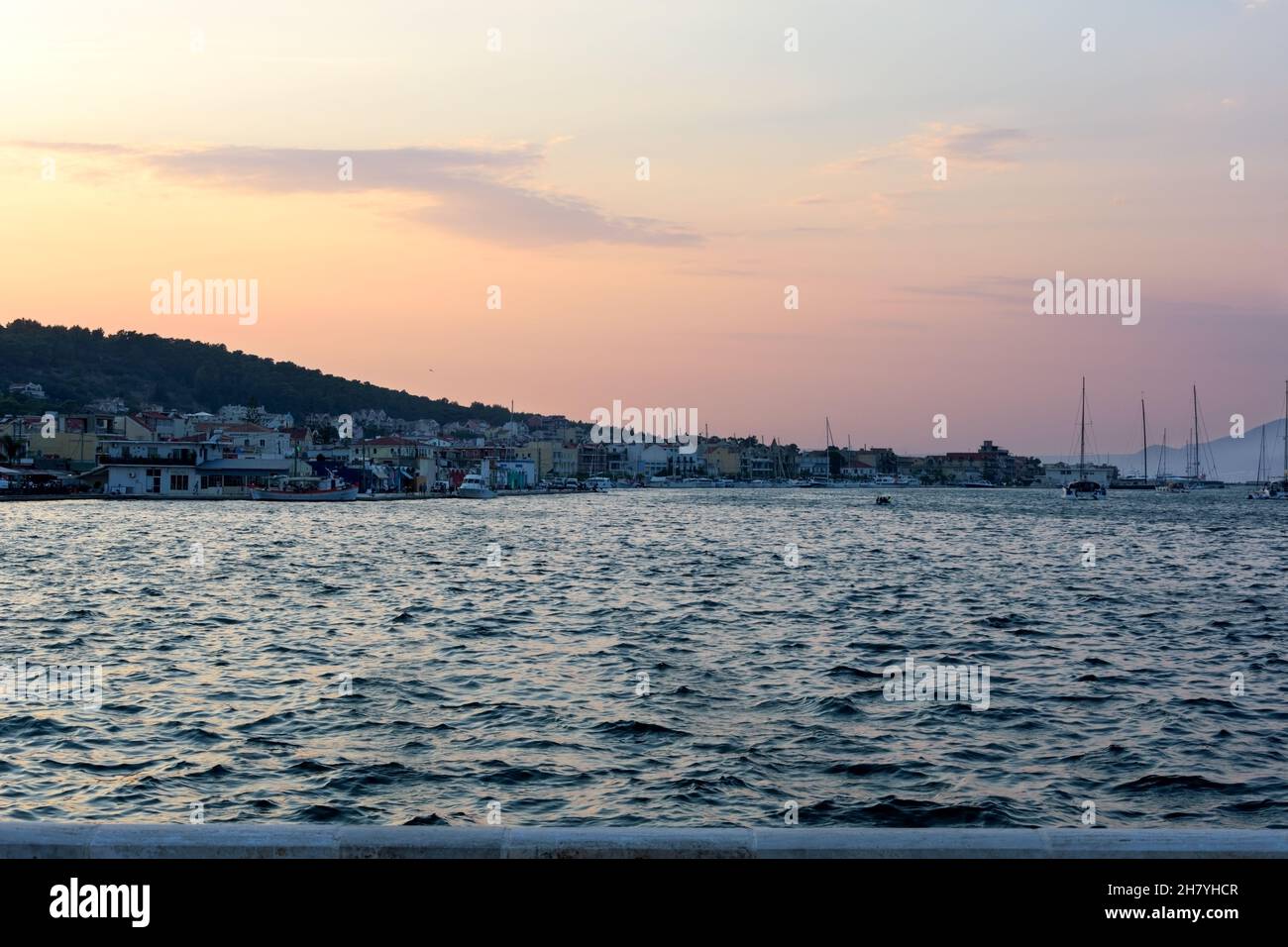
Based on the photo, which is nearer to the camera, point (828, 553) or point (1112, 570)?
point (1112, 570)

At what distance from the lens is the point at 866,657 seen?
25.1 m

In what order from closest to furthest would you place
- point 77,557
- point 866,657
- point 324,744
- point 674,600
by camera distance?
point 324,744, point 866,657, point 674,600, point 77,557

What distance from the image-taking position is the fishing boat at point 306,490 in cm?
13188

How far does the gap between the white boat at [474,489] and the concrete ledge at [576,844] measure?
158m

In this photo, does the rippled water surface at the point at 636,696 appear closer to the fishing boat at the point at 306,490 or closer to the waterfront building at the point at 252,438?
the fishing boat at the point at 306,490

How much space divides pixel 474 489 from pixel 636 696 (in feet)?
473

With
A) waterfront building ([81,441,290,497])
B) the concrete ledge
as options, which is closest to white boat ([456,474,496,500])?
waterfront building ([81,441,290,497])

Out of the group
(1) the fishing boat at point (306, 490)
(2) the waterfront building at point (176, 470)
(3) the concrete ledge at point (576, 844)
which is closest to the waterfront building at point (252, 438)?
(2) the waterfront building at point (176, 470)

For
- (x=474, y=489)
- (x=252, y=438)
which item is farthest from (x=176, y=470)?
(x=474, y=489)

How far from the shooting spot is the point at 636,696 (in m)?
20.1
